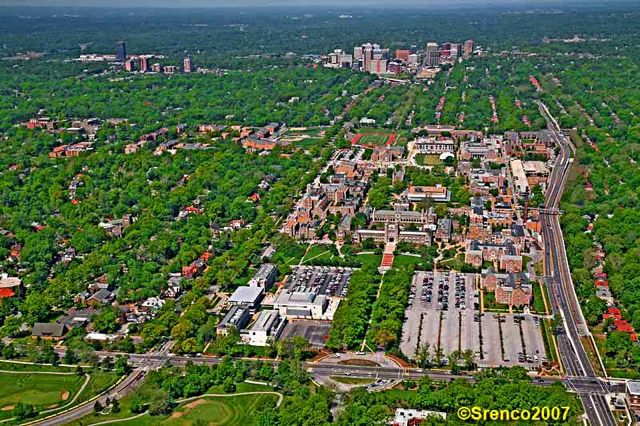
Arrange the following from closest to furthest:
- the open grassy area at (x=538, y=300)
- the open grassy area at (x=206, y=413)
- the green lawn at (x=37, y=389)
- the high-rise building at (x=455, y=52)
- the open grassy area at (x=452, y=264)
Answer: the open grassy area at (x=206, y=413) < the green lawn at (x=37, y=389) < the open grassy area at (x=538, y=300) < the open grassy area at (x=452, y=264) < the high-rise building at (x=455, y=52)

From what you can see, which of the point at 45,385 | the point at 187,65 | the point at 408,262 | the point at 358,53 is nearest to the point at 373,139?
the point at 408,262

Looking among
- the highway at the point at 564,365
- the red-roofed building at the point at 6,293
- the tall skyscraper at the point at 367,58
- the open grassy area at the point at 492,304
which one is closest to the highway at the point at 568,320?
the highway at the point at 564,365

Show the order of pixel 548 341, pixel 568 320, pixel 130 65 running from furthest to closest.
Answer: pixel 130 65, pixel 568 320, pixel 548 341

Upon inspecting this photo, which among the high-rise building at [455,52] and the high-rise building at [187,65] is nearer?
the high-rise building at [187,65]

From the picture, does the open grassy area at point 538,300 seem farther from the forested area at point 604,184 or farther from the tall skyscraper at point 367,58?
the tall skyscraper at point 367,58

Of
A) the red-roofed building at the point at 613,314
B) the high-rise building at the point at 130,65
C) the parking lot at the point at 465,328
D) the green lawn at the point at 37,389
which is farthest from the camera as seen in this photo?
the high-rise building at the point at 130,65

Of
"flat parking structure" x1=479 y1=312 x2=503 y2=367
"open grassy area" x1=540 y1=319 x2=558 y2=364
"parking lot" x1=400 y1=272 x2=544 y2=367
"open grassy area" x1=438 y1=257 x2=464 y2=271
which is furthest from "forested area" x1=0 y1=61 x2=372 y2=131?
"open grassy area" x1=540 y1=319 x2=558 y2=364

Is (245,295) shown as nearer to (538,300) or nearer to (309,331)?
(309,331)
